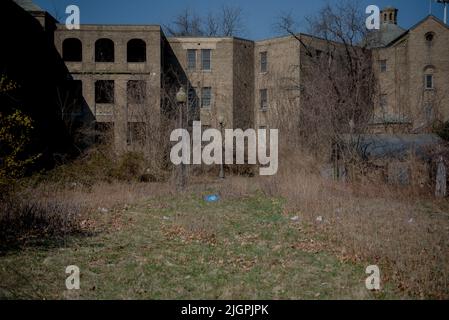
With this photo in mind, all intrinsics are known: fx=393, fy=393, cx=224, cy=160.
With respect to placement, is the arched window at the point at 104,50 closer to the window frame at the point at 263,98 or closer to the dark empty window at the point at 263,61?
the dark empty window at the point at 263,61

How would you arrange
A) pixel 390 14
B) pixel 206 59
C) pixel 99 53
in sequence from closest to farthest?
1. pixel 99 53
2. pixel 206 59
3. pixel 390 14

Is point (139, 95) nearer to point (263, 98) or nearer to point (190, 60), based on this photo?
point (190, 60)

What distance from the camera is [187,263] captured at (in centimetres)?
632

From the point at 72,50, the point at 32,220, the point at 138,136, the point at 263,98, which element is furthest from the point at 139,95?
the point at 263,98

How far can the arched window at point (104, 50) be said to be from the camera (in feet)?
103

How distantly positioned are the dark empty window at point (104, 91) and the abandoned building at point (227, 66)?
73 millimetres

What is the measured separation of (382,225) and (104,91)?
25757 millimetres

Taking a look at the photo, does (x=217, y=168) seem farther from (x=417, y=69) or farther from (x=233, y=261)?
(x=417, y=69)

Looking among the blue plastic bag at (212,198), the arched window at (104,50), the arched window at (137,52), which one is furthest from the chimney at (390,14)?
the blue plastic bag at (212,198)

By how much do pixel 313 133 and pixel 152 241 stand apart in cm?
1339

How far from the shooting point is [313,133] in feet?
63.8

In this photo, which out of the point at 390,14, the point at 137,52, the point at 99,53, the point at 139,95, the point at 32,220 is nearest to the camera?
the point at 32,220

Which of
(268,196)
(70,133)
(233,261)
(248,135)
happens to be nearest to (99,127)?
(70,133)

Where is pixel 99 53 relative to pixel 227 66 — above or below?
above
